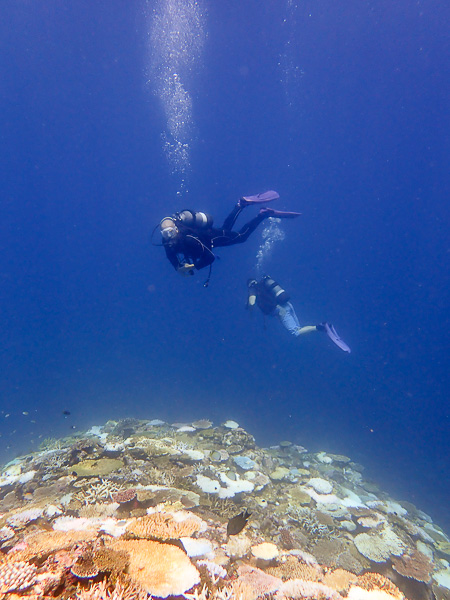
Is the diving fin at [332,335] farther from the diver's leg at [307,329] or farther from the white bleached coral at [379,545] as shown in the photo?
the white bleached coral at [379,545]

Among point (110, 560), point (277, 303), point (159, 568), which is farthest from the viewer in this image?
point (277, 303)

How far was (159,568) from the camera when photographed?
2.87m

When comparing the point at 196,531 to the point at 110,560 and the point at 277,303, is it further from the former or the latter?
the point at 277,303

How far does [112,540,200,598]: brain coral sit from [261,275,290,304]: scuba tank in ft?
39.2

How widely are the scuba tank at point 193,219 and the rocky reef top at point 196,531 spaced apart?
6.42 meters

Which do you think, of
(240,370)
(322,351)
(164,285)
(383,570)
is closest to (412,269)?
(322,351)

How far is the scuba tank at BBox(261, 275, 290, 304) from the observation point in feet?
47.2

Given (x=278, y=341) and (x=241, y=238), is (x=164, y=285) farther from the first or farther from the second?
(x=241, y=238)

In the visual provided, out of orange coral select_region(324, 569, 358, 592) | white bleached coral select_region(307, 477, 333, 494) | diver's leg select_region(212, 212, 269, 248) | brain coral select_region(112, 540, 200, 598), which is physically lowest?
brain coral select_region(112, 540, 200, 598)

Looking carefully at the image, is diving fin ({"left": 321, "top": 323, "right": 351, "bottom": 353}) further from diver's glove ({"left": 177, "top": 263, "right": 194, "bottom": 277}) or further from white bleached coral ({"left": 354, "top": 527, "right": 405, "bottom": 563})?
diver's glove ({"left": 177, "top": 263, "right": 194, "bottom": 277})

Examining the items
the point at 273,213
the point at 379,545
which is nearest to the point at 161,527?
the point at 379,545

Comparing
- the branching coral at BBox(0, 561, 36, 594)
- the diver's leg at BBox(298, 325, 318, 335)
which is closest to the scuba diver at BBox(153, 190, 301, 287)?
the branching coral at BBox(0, 561, 36, 594)

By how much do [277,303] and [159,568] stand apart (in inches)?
493

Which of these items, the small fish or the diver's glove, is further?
the diver's glove
